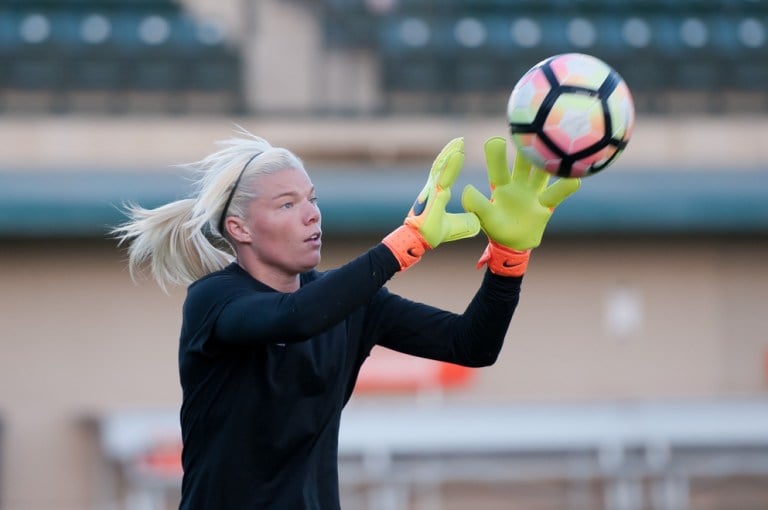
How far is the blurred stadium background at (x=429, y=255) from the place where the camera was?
8.81m

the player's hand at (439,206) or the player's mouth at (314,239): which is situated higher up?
the player's hand at (439,206)

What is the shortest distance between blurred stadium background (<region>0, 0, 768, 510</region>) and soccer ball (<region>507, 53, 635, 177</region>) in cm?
585

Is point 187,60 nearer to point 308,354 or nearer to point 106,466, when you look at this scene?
point 106,466

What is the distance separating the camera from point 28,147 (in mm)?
10141

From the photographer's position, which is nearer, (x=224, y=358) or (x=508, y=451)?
(x=224, y=358)

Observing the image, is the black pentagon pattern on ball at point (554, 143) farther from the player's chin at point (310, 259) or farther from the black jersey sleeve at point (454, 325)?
the player's chin at point (310, 259)

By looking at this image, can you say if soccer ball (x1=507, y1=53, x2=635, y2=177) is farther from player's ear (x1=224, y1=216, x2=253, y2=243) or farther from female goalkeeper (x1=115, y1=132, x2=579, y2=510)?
player's ear (x1=224, y1=216, x2=253, y2=243)

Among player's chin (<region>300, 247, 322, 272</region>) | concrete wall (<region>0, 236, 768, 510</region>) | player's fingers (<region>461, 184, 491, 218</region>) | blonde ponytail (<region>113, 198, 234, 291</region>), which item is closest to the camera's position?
player's chin (<region>300, 247, 322, 272</region>)

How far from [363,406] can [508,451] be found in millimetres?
1090

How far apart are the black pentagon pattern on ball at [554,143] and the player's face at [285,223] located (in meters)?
0.56

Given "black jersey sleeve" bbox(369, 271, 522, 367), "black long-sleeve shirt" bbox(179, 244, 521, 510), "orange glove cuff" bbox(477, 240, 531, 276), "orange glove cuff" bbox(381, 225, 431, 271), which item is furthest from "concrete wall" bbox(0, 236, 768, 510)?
"orange glove cuff" bbox(381, 225, 431, 271)

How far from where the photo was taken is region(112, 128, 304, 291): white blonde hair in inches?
112

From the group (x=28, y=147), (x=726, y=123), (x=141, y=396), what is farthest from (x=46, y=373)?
(x=726, y=123)

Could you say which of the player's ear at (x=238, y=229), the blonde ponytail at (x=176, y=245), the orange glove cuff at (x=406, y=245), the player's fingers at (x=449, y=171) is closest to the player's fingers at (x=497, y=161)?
the player's fingers at (x=449, y=171)
